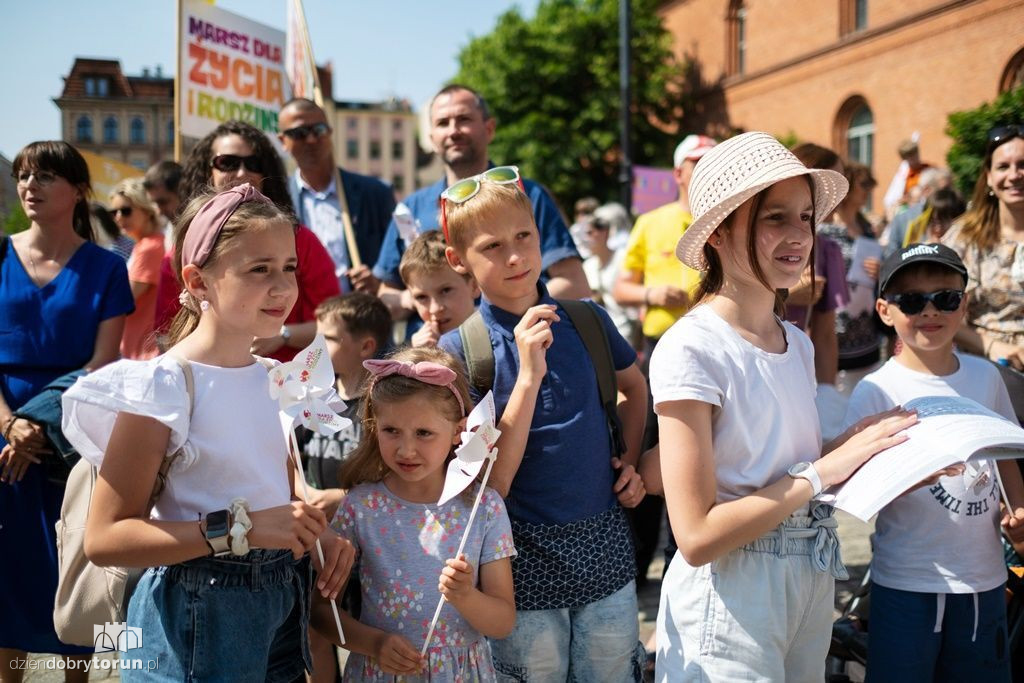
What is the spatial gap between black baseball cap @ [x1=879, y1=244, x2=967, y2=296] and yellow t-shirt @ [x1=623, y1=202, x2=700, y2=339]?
1761mm

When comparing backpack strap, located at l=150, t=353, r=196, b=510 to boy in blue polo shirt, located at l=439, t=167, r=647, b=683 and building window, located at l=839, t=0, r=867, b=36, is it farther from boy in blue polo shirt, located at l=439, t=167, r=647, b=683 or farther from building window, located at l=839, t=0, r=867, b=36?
building window, located at l=839, t=0, r=867, b=36

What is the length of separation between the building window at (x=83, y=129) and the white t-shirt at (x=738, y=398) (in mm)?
72204

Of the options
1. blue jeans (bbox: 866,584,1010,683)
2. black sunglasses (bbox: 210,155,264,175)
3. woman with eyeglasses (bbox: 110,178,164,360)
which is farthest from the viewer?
woman with eyeglasses (bbox: 110,178,164,360)

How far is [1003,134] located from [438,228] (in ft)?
8.12

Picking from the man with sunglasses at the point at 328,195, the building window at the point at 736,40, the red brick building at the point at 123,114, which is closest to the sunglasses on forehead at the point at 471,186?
the man with sunglasses at the point at 328,195

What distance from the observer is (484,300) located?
2559 millimetres

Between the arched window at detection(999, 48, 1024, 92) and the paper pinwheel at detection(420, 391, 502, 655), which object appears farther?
the arched window at detection(999, 48, 1024, 92)

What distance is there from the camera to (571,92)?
32.3 metres

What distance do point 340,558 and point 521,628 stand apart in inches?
21.8

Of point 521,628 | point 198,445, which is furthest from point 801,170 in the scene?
point 198,445

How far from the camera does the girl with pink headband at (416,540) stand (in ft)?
7.48

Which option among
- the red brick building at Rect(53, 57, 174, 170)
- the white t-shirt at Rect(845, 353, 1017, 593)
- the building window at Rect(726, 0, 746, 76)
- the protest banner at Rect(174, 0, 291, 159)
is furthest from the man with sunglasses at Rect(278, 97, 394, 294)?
the red brick building at Rect(53, 57, 174, 170)

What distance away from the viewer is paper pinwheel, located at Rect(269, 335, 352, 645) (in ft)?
7.16

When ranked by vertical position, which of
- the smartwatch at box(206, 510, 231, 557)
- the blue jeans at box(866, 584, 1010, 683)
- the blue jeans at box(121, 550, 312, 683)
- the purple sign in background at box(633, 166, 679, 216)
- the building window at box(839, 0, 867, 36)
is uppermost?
the building window at box(839, 0, 867, 36)
